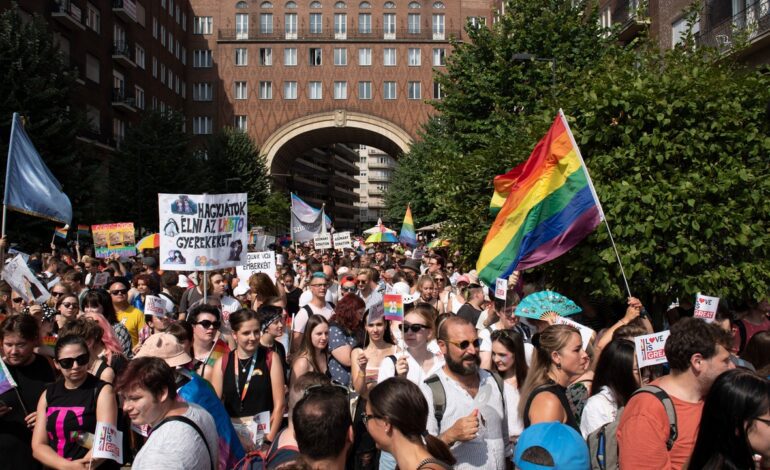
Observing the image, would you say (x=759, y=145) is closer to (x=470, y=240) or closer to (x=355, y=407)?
(x=355, y=407)

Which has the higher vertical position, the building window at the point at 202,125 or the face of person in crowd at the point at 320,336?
the building window at the point at 202,125

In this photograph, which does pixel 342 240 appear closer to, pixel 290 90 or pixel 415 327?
pixel 415 327

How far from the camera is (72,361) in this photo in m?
4.72

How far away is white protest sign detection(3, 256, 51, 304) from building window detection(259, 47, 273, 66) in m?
55.2

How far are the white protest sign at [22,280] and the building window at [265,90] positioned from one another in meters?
54.2

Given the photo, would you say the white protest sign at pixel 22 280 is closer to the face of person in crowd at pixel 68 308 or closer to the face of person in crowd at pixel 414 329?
the face of person in crowd at pixel 68 308

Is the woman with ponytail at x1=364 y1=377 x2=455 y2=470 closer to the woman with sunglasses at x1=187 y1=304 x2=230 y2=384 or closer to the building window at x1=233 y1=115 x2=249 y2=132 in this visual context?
the woman with sunglasses at x1=187 y1=304 x2=230 y2=384

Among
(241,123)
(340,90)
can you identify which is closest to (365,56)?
(340,90)

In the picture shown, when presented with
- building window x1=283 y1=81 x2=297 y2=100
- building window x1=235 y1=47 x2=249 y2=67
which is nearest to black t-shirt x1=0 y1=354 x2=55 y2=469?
building window x1=283 y1=81 x2=297 y2=100

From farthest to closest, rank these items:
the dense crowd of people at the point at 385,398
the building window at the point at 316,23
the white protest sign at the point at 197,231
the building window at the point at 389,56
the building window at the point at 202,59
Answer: the building window at the point at 202,59
the building window at the point at 316,23
the building window at the point at 389,56
the white protest sign at the point at 197,231
the dense crowd of people at the point at 385,398

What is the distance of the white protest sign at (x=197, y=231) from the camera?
9602mm

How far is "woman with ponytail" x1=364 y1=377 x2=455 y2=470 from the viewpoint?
3242 mm

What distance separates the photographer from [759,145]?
9078 mm

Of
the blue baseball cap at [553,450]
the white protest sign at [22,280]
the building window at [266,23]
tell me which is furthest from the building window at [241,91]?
the blue baseball cap at [553,450]
